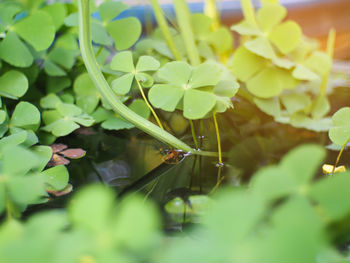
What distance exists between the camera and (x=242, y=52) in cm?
91

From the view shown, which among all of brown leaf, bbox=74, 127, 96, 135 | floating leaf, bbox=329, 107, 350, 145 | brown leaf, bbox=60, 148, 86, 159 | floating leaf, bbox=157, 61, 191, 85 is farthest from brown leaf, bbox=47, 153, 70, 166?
floating leaf, bbox=329, 107, 350, 145

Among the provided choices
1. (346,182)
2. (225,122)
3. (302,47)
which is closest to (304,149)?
→ (346,182)

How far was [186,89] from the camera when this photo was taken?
0.67 m

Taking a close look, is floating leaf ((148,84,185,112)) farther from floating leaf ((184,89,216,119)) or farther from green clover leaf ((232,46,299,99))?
green clover leaf ((232,46,299,99))

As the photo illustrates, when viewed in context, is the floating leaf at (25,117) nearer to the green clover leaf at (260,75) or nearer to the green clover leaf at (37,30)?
the green clover leaf at (37,30)

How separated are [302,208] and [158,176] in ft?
1.39

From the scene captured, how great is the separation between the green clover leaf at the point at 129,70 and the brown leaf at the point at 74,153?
0.14m

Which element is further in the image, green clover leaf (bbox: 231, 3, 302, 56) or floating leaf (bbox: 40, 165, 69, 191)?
green clover leaf (bbox: 231, 3, 302, 56)

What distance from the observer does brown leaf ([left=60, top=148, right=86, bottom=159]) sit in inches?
28.7

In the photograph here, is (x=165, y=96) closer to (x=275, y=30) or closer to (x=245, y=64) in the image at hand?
(x=245, y=64)

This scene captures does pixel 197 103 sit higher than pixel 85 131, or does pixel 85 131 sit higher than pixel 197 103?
pixel 197 103

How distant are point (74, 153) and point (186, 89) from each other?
253 millimetres

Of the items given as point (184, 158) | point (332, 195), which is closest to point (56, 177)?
point (184, 158)

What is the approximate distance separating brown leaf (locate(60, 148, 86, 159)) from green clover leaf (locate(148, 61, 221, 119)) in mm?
191
